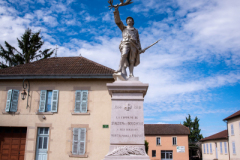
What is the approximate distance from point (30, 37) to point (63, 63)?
40.2ft

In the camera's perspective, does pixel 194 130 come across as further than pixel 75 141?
Yes

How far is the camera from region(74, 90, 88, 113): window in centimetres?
1589

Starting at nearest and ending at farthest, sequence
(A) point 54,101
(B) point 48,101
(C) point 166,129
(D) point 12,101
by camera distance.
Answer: (A) point 54,101, (D) point 12,101, (B) point 48,101, (C) point 166,129

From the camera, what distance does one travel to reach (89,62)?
60.6 ft

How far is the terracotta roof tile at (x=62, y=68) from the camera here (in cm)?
1645

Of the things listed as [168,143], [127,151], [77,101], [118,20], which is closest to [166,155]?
[168,143]

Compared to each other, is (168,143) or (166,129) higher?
(166,129)

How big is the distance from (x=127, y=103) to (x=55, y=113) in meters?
10.4

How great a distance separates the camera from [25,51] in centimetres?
2766

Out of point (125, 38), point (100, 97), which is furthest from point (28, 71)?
point (125, 38)

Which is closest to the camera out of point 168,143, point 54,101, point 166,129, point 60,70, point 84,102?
point 84,102

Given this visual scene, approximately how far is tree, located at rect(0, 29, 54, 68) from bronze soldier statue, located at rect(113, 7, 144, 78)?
21.6m

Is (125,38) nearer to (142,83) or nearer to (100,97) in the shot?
(142,83)

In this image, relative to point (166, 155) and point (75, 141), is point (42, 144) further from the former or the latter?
point (166, 155)
